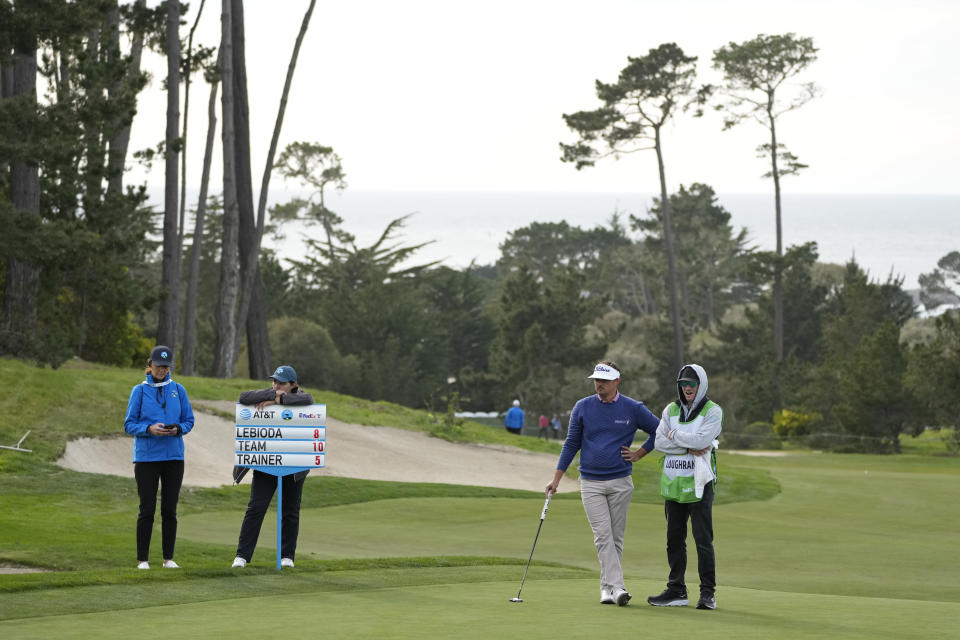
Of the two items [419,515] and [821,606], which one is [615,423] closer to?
[821,606]

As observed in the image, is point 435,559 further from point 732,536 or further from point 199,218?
point 199,218

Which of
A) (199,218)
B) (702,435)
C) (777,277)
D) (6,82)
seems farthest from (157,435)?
(777,277)

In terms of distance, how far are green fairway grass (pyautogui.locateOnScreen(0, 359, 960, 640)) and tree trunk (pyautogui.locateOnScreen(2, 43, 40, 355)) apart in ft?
7.26

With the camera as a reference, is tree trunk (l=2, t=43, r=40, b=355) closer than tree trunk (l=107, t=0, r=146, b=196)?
Yes

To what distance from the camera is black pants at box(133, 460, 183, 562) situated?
1127cm

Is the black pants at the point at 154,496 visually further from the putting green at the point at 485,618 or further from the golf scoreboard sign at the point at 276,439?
the putting green at the point at 485,618

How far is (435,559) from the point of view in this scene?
1312 cm

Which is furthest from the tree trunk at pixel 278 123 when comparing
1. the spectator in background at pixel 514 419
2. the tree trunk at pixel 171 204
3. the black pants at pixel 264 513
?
the black pants at pixel 264 513

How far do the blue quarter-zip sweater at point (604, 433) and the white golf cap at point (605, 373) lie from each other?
20 cm

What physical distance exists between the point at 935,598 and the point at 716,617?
4.01 metres

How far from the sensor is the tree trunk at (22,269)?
96.3ft

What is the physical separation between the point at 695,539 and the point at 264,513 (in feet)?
12.9

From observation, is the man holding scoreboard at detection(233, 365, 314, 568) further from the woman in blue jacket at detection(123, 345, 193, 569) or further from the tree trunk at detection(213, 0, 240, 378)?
the tree trunk at detection(213, 0, 240, 378)

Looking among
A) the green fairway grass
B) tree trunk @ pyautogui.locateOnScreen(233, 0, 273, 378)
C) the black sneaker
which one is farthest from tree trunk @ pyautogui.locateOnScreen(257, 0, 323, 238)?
the black sneaker
